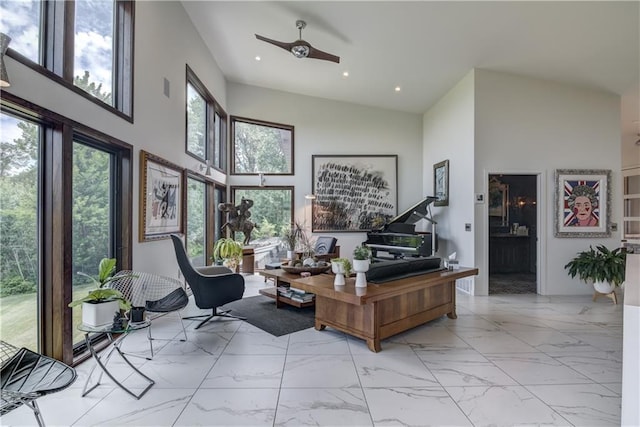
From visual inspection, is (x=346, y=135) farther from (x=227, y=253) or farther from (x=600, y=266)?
(x=600, y=266)

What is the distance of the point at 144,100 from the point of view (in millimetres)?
3746

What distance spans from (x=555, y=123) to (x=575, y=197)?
4.32 feet

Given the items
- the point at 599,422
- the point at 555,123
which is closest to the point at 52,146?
the point at 599,422

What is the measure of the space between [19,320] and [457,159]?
627 cm

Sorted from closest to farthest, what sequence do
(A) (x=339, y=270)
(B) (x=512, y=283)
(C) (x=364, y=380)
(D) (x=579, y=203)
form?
(C) (x=364, y=380) → (A) (x=339, y=270) → (D) (x=579, y=203) → (B) (x=512, y=283)

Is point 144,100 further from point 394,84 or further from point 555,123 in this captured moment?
point 555,123

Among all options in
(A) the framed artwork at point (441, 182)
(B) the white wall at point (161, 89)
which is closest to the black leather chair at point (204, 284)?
(B) the white wall at point (161, 89)

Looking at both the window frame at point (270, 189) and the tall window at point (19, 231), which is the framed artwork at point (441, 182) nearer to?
the window frame at point (270, 189)

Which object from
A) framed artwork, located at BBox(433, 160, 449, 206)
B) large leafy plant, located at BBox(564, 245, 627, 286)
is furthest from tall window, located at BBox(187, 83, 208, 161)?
large leafy plant, located at BBox(564, 245, 627, 286)

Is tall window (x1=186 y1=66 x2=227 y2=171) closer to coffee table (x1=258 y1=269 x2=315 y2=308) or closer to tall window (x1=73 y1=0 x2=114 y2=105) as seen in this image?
tall window (x1=73 y1=0 x2=114 y2=105)

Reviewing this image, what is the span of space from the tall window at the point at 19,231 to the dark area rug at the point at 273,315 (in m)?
2.08

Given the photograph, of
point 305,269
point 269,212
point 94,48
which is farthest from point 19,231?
point 269,212

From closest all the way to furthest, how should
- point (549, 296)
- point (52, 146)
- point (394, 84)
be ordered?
point (52, 146) < point (549, 296) < point (394, 84)

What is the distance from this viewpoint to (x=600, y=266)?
4613 millimetres
